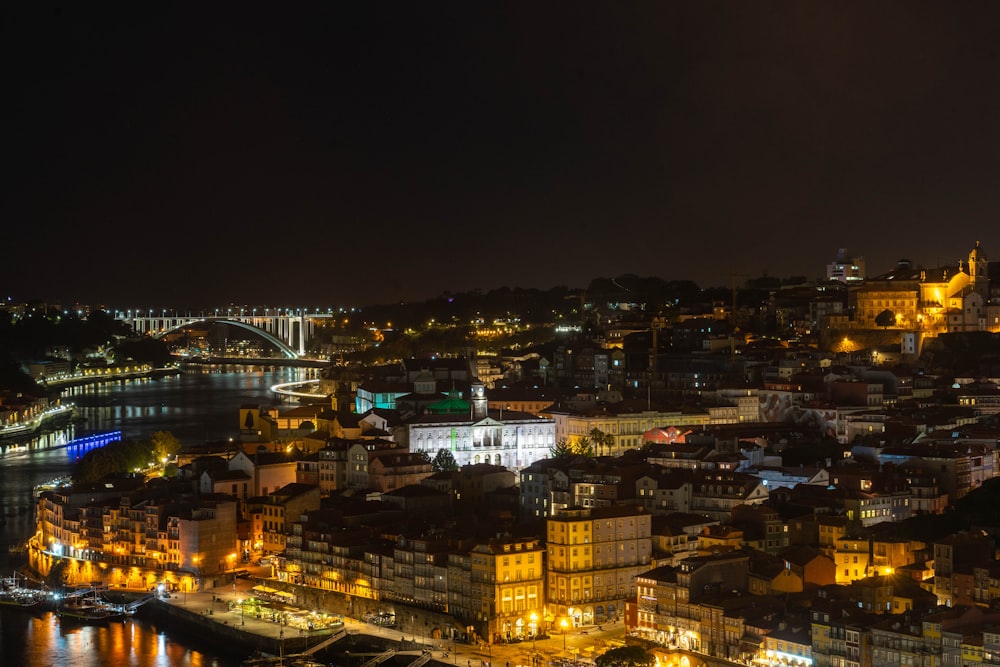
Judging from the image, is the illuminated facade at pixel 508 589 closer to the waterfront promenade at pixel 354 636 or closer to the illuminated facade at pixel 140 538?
the waterfront promenade at pixel 354 636

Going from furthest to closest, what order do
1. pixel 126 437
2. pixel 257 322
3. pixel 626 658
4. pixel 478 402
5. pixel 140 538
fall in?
pixel 257 322
pixel 126 437
pixel 478 402
pixel 140 538
pixel 626 658

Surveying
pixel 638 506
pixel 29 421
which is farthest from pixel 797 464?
pixel 29 421

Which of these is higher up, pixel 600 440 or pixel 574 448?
pixel 600 440

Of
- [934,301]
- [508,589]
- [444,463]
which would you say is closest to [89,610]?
[508,589]

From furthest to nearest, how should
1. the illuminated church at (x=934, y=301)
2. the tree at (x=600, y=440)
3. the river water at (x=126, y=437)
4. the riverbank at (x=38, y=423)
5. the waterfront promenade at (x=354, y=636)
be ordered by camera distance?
the riverbank at (x=38, y=423) → the illuminated church at (x=934, y=301) → the tree at (x=600, y=440) → the river water at (x=126, y=437) → the waterfront promenade at (x=354, y=636)

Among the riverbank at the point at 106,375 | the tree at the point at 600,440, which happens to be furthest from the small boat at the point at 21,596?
the riverbank at the point at 106,375

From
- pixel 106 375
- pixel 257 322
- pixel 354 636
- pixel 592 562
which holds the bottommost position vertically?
pixel 354 636

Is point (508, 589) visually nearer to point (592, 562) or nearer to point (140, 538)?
point (592, 562)

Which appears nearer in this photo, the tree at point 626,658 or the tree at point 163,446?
the tree at point 626,658
